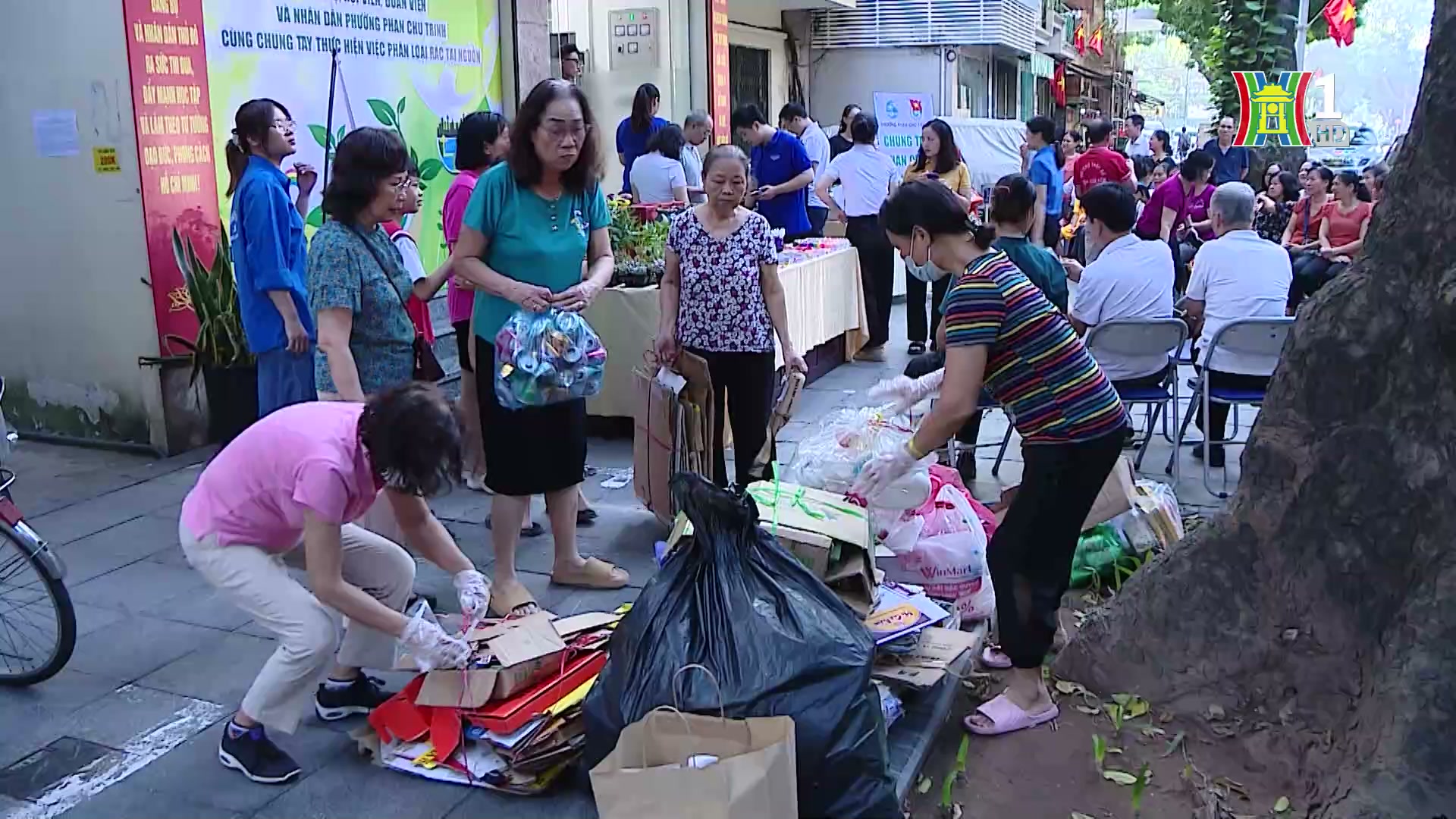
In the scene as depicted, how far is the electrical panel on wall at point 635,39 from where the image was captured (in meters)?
12.3

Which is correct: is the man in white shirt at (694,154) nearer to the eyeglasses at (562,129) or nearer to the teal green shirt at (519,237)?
the teal green shirt at (519,237)

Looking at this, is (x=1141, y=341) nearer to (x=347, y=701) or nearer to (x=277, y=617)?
(x=347, y=701)

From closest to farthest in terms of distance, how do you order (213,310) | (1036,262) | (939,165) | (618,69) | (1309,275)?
(1036,262) < (213,310) < (939,165) < (1309,275) < (618,69)

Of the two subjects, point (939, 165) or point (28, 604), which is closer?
point (28, 604)

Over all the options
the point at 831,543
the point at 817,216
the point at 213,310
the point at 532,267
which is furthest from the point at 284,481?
the point at 817,216

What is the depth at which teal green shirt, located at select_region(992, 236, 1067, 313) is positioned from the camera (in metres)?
5.28

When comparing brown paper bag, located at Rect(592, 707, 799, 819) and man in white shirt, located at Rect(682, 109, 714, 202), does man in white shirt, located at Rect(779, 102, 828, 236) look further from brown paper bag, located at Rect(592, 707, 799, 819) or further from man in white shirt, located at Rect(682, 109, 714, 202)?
brown paper bag, located at Rect(592, 707, 799, 819)

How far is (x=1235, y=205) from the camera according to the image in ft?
19.6

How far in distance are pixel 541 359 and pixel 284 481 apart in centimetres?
115

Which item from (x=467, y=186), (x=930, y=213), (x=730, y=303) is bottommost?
(x=730, y=303)

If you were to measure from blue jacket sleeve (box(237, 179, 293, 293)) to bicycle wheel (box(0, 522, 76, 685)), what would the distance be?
151cm

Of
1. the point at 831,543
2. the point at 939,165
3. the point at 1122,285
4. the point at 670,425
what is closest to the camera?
the point at 831,543

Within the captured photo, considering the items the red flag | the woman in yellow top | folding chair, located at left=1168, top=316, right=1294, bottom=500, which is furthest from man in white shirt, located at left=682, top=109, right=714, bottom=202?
the red flag

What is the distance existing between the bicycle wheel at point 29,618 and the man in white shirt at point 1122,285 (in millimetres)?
4260
